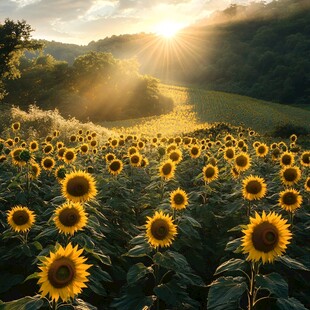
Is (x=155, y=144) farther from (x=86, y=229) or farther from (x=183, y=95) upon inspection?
(x=183, y=95)

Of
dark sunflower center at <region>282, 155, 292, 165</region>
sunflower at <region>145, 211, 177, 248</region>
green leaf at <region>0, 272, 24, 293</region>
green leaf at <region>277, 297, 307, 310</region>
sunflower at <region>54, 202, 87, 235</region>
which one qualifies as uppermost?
sunflower at <region>54, 202, 87, 235</region>

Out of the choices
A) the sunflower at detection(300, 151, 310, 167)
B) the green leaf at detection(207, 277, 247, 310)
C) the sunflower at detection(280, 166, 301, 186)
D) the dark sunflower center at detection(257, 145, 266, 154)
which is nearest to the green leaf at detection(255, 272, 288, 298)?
the green leaf at detection(207, 277, 247, 310)

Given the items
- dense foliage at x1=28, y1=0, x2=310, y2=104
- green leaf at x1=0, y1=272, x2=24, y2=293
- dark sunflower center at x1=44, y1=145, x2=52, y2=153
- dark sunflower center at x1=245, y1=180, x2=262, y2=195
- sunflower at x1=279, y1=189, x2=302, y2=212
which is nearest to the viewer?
green leaf at x1=0, y1=272, x2=24, y2=293

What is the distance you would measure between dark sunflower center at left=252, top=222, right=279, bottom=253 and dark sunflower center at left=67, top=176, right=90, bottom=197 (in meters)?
2.29

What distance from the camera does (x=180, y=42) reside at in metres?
108

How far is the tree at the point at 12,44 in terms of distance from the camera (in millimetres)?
40469

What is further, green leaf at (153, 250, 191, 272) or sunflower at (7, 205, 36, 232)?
sunflower at (7, 205, 36, 232)

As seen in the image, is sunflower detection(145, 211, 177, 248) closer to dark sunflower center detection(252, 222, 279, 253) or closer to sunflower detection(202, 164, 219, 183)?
dark sunflower center detection(252, 222, 279, 253)

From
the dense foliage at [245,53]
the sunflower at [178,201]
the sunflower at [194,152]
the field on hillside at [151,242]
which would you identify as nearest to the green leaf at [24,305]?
the field on hillside at [151,242]

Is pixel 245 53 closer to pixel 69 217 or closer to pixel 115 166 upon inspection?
pixel 115 166

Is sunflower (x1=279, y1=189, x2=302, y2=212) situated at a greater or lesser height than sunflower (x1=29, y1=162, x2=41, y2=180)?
lesser

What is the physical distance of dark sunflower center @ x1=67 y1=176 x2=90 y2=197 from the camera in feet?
16.5

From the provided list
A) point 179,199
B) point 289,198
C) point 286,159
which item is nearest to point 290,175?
point 289,198

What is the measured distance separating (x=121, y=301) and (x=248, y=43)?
3676 inches
